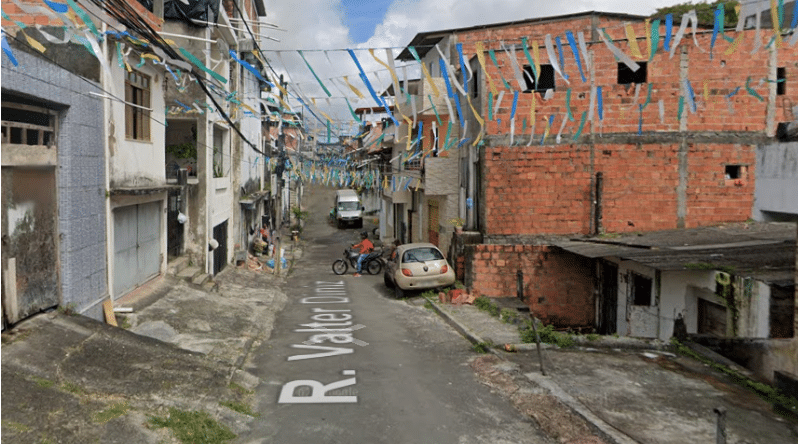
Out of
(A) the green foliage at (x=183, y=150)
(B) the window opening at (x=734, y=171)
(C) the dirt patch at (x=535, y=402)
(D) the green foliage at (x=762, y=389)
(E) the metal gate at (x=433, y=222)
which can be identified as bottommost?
(C) the dirt patch at (x=535, y=402)

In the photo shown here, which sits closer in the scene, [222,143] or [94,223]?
[94,223]

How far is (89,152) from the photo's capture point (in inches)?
364

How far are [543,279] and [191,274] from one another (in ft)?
30.8

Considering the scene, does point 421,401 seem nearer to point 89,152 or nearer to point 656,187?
point 89,152

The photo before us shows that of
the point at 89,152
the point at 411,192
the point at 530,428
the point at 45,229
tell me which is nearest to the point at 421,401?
the point at 530,428

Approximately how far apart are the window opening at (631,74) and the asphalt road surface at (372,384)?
30.1ft

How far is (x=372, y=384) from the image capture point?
8.35 metres

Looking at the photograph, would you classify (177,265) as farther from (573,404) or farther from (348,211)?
(348,211)

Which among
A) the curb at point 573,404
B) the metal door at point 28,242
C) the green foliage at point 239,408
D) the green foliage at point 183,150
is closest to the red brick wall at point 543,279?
the curb at point 573,404

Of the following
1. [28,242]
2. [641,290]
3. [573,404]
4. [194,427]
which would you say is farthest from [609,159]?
[28,242]

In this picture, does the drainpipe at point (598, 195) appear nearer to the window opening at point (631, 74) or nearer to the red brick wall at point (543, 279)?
the red brick wall at point (543, 279)

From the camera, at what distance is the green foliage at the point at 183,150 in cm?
1762

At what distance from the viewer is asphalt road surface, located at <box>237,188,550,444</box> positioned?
6547mm

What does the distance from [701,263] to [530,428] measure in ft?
18.8
